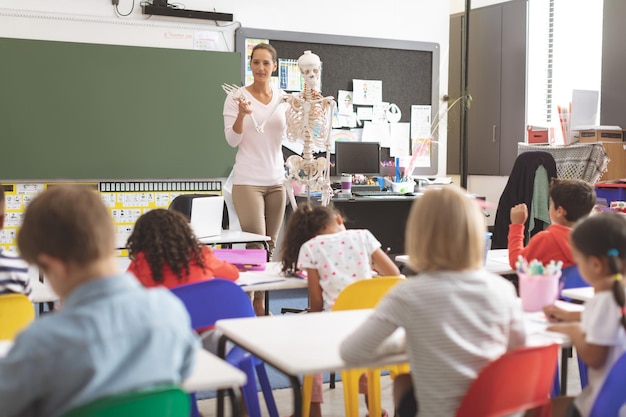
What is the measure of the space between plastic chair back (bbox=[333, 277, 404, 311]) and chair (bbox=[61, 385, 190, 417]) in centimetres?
118

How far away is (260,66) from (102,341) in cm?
348

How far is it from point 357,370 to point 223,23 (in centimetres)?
427

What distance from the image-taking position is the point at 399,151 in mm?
7211

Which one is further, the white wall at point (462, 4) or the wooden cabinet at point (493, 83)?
the white wall at point (462, 4)

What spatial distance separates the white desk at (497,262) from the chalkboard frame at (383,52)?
3.11 metres

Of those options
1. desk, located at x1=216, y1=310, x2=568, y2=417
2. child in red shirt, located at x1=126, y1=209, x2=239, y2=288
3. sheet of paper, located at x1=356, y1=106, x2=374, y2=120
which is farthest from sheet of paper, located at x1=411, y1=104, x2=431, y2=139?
desk, located at x1=216, y1=310, x2=568, y2=417

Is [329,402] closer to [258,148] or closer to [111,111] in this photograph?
[258,148]

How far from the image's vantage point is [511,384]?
1.91m

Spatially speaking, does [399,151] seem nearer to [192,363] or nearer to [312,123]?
[312,123]

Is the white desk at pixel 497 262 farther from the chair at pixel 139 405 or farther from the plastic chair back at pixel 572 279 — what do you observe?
the chair at pixel 139 405

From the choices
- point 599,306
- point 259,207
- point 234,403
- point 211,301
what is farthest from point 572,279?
point 259,207

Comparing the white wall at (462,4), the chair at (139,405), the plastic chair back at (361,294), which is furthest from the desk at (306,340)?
the white wall at (462,4)

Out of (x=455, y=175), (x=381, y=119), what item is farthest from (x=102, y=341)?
(x=455, y=175)

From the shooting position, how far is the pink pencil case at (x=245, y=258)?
3.58 metres
